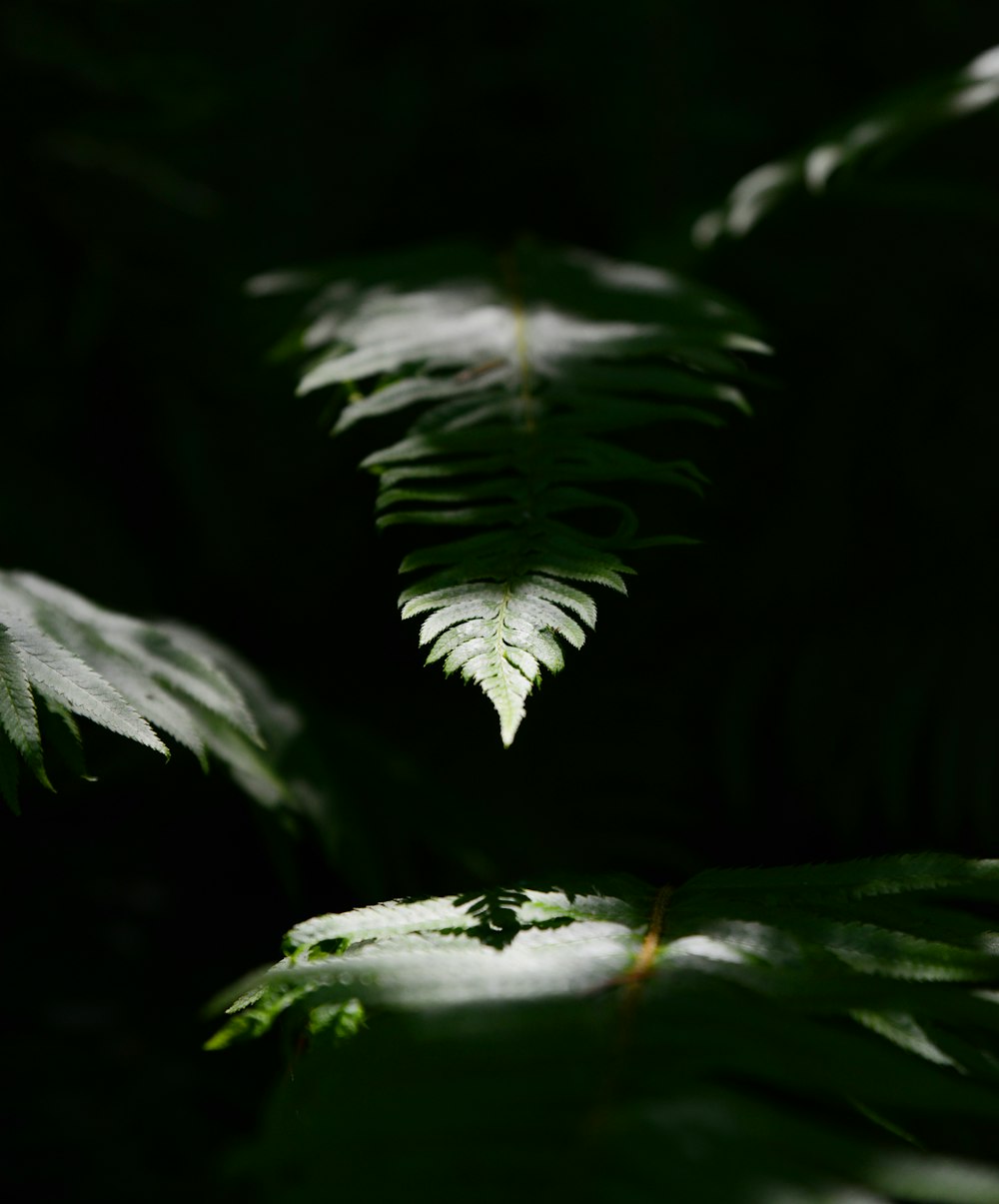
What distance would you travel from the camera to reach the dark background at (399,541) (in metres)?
1.21

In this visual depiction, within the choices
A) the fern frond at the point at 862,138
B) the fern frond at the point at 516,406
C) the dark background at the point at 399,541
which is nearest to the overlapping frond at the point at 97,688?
the fern frond at the point at 516,406

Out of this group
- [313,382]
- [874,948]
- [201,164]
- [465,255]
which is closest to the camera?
[874,948]

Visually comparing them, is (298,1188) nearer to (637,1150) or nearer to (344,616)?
(637,1150)

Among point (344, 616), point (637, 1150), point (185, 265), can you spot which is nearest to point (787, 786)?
point (344, 616)

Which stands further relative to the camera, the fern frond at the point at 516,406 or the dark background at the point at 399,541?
the dark background at the point at 399,541

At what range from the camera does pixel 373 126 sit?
184 centimetres

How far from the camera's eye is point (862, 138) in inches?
42.6

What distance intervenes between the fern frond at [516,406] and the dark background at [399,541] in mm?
230

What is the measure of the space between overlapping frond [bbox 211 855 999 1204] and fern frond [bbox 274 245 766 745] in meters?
0.11

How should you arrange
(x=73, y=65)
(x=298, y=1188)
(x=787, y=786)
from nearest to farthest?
(x=298, y=1188) → (x=73, y=65) → (x=787, y=786)

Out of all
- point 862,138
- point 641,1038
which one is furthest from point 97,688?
point 862,138

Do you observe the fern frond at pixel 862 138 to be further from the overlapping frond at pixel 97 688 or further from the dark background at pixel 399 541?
the overlapping frond at pixel 97 688

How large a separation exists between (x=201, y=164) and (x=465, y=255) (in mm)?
850

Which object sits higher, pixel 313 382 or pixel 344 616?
pixel 344 616
